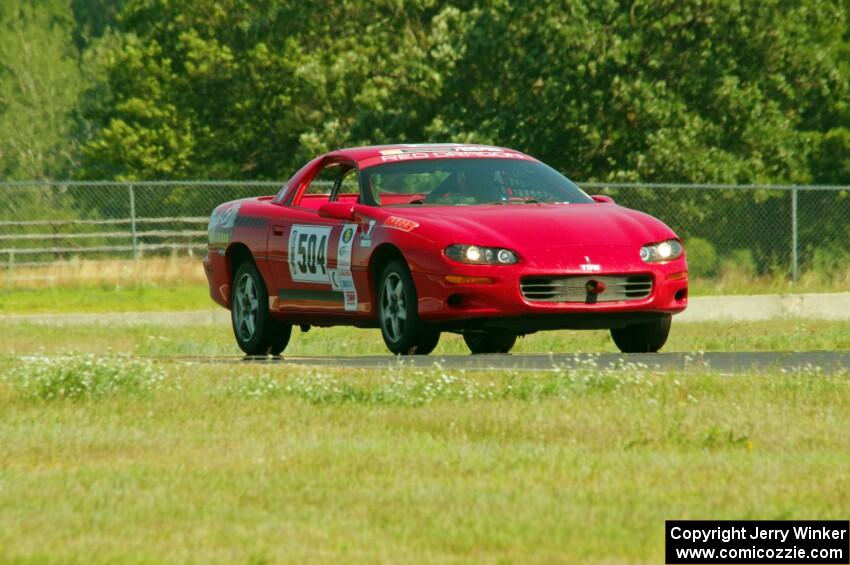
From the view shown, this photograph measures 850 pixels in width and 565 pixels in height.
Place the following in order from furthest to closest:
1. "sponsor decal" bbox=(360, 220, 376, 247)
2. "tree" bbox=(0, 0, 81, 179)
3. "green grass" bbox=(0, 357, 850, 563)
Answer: "tree" bbox=(0, 0, 81, 179)
"sponsor decal" bbox=(360, 220, 376, 247)
"green grass" bbox=(0, 357, 850, 563)

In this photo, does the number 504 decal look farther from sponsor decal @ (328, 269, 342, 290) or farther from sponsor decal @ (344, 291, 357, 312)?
A: sponsor decal @ (344, 291, 357, 312)

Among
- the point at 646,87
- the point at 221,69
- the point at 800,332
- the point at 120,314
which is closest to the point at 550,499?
the point at 800,332

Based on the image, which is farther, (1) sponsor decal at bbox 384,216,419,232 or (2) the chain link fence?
(2) the chain link fence

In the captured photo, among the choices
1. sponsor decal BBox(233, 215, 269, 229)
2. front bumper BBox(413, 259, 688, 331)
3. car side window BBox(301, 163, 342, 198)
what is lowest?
car side window BBox(301, 163, 342, 198)

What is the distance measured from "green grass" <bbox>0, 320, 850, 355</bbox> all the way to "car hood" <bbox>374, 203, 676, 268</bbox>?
2.40 metres

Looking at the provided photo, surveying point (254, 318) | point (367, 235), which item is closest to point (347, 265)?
point (367, 235)

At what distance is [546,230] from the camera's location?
498 inches

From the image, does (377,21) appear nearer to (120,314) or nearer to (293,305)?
(120,314)

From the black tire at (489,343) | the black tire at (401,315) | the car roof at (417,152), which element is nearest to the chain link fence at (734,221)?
the black tire at (489,343)

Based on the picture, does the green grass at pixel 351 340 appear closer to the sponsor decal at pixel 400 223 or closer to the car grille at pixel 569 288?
the sponsor decal at pixel 400 223

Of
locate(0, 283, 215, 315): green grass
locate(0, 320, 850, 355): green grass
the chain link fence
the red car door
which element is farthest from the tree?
the red car door

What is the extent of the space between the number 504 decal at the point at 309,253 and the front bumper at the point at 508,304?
1.34 m

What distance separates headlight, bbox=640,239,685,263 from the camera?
12812 mm

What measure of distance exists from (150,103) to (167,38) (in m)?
1.94
